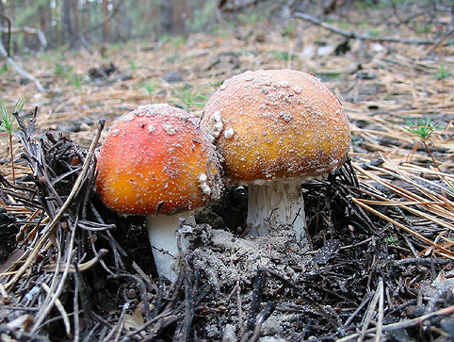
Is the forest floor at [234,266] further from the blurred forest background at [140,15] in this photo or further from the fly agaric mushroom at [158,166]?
the blurred forest background at [140,15]

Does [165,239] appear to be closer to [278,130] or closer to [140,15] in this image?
[278,130]

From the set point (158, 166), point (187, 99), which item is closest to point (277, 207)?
point (158, 166)

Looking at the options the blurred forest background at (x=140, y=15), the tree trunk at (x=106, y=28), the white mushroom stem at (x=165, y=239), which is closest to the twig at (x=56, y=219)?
the white mushroom stem at (x=165, y=239)

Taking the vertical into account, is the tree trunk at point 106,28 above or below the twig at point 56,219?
above

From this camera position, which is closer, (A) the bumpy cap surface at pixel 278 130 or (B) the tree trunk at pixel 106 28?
(A) the bumpy cap surface at pixel 278 130

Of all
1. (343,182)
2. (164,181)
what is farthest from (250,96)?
(343,182)

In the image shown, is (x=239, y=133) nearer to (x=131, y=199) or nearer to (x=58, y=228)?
(x=131, y=199)
